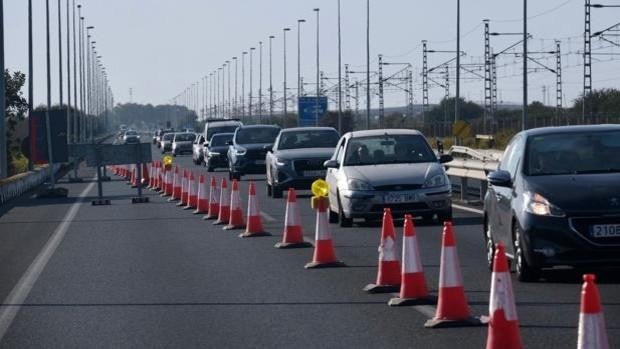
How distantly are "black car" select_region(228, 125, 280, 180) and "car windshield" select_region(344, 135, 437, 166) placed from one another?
18.6 metres

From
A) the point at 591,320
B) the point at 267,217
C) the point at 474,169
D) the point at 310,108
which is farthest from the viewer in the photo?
the point at 310,108

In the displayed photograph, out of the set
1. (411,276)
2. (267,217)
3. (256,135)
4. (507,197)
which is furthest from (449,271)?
(256,135)

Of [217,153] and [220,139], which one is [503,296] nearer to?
[217,153]

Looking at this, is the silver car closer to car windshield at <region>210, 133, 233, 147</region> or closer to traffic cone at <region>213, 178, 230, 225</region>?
traffic cone at <region>213, 178, 230, 225</region>

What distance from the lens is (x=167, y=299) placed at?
44.0 ft

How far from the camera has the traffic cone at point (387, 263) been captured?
1298 cm

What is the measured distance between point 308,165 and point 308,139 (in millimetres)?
1760

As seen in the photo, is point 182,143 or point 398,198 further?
point 182,143

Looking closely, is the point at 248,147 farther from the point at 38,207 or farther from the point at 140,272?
the point at 140,272

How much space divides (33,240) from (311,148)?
11474mm

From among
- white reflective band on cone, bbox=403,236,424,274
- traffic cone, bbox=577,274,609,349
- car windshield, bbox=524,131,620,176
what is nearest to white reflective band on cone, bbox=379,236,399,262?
white reflective band on cone, bbox=403,236,424,274

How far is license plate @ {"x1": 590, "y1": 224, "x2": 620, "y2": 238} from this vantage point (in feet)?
42.8

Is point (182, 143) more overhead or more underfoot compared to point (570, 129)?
more underfoot

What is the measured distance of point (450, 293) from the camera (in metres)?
10.7
